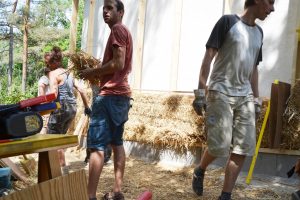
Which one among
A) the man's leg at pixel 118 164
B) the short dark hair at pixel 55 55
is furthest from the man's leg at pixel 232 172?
the short dark hair at pixel 55 55

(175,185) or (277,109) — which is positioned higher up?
(277,109)

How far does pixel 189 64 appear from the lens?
6.83 meters

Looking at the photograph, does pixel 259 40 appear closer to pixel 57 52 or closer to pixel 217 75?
pixel 217 75

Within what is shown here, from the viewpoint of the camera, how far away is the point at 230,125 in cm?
340

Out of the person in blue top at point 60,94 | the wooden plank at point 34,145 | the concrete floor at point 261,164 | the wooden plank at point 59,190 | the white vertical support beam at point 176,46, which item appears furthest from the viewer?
the white vertical support beam at point 176,46

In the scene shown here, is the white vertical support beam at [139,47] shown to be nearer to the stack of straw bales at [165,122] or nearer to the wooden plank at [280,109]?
the stack of straw bales at [165,122]

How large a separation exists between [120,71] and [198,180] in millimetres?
1407

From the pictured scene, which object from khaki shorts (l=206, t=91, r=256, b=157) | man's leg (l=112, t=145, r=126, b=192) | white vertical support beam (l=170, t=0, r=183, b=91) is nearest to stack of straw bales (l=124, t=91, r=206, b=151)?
white vertical support beam (l=170, t=0, r=183, b=91)

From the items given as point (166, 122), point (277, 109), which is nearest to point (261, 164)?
point (277, 109)

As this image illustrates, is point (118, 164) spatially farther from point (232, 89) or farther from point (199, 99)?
point (232, 89)

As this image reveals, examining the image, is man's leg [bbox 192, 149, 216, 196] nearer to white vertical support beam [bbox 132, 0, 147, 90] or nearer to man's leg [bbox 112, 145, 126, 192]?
man's leg [bbox 112, 145, 126, 192]

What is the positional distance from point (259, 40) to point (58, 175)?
2.60m

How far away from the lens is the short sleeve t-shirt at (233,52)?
3391mm

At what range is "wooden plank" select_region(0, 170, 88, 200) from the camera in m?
1.25
